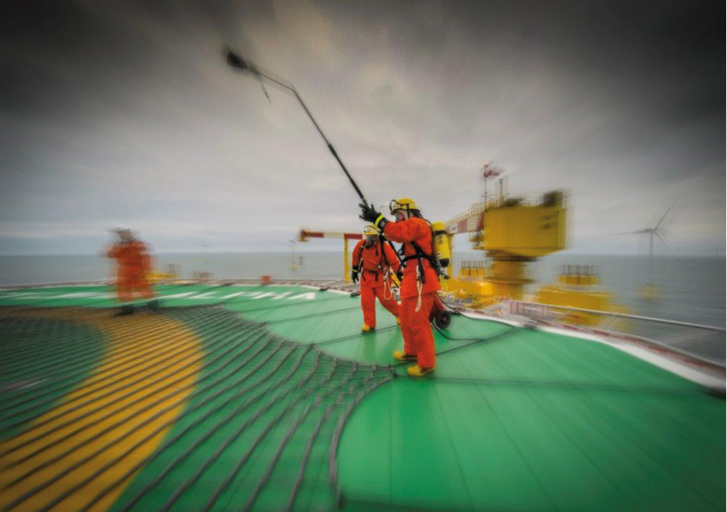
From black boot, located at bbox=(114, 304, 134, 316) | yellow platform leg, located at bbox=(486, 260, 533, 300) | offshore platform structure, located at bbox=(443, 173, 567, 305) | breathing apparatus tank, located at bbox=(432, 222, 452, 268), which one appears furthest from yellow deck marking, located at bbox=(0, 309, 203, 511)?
yellow platform leg, located at bbox=(486, 260, 533, 300)

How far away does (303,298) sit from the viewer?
783 centimetres

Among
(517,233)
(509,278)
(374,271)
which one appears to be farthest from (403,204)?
(509,278)

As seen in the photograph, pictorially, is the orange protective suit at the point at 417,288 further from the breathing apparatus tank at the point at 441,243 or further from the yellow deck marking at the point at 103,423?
the yellow deck marking at the point at 103,423

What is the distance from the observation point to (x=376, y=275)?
14.5 feet

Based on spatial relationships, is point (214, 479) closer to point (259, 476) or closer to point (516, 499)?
point (259, 476)

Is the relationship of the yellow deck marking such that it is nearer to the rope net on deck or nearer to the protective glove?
the rope net on deck

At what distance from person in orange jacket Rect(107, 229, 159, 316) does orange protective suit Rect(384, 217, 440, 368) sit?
6654 mm

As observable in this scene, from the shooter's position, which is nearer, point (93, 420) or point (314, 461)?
point (314, 461)

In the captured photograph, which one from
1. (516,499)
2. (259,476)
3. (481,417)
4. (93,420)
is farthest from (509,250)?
(93,420)

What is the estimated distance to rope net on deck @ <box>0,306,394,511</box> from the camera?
1.61m

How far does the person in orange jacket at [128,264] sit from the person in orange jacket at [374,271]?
5.66 m

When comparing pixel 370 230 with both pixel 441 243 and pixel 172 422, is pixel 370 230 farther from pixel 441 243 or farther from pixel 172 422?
pixel 172 422

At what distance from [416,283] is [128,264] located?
295 inches

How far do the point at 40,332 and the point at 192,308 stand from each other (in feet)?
7.82
